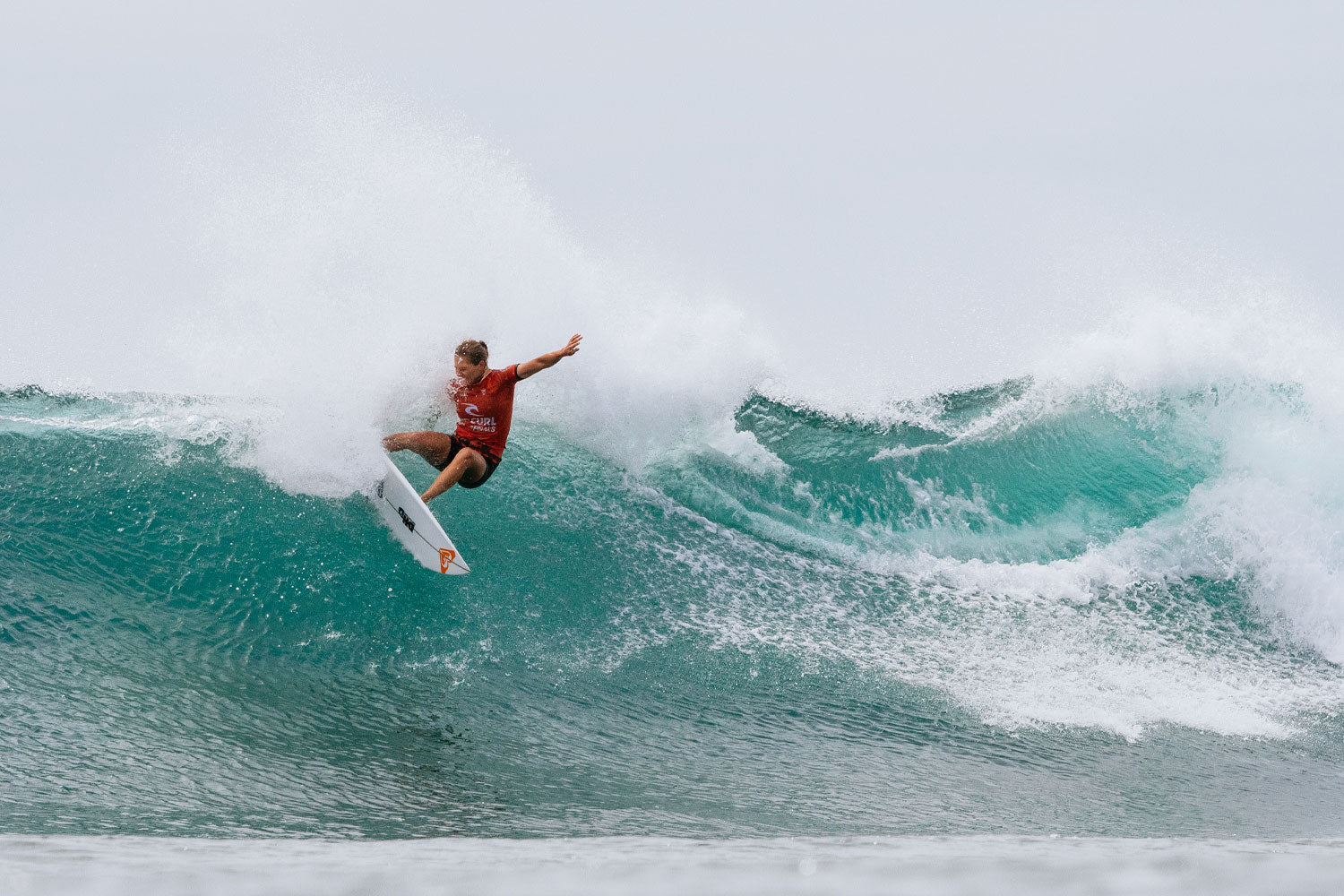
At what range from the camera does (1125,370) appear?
30.9 ft

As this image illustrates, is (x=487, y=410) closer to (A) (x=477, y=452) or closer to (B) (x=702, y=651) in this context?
(A) (x=477, y=452)

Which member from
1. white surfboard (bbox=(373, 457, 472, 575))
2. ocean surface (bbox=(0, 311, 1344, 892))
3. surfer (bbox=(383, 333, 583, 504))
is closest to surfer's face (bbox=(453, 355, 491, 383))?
surfer (bbox=(383, 333, 583, 504))

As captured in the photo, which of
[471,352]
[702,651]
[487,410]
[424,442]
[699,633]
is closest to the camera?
[702,651]

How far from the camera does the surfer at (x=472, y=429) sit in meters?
5.95

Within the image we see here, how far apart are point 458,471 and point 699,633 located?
186 cm

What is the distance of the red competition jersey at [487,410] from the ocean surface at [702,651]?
61 cm

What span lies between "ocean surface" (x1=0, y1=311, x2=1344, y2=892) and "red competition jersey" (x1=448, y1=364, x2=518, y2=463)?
61cm

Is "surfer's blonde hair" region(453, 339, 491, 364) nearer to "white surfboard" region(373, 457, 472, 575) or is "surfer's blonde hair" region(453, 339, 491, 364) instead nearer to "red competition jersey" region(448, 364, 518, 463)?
"red competition jersey" region(448, 364, 518, 463)

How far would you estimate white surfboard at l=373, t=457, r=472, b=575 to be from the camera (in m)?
5.71

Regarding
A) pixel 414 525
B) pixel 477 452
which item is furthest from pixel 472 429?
pixel 414 525

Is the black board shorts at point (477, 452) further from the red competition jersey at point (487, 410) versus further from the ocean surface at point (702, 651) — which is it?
the ocean surface at point (702, 651)

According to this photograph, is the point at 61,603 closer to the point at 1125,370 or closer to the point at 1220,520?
the point at 1220,520

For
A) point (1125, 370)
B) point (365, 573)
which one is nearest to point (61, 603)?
point (365, 573)

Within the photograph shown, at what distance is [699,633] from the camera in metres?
5.77
